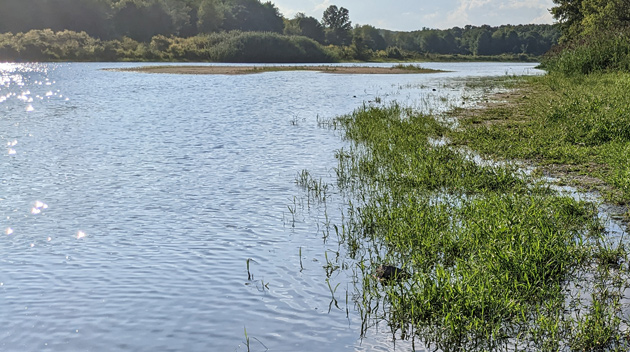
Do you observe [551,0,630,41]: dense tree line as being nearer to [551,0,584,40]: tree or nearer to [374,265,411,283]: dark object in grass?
[551,0,584,40]: tree

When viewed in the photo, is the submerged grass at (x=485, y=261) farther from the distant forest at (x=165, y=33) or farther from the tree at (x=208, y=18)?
the tree at (x=208, y=18)

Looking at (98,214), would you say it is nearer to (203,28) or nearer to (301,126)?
(301,126)

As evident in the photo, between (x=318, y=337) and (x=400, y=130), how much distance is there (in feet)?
46.4

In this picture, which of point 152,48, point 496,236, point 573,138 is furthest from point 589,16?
point 152,48

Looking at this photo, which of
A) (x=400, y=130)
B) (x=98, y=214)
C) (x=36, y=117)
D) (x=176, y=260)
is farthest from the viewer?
(x=36, y=117)

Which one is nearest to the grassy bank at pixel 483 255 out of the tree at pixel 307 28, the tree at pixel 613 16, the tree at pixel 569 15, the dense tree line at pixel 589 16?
the dense tree line at pixel 589 16

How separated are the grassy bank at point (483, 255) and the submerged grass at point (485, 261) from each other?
2 cm

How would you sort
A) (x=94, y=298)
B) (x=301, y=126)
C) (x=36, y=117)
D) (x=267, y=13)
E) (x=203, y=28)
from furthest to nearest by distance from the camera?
(x=267, y=13), (x=203, y=28), (x=36, y=117), (x=301, y=126), (x=94, y=298)

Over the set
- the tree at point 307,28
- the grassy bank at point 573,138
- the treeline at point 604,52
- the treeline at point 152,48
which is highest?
the tree at point 307,28

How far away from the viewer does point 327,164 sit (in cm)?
1639

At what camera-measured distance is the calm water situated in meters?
6.46

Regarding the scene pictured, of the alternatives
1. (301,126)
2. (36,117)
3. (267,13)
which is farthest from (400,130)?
(267,13)

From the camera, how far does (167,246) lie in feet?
30.5

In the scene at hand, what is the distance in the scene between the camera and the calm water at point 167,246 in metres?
6.46
